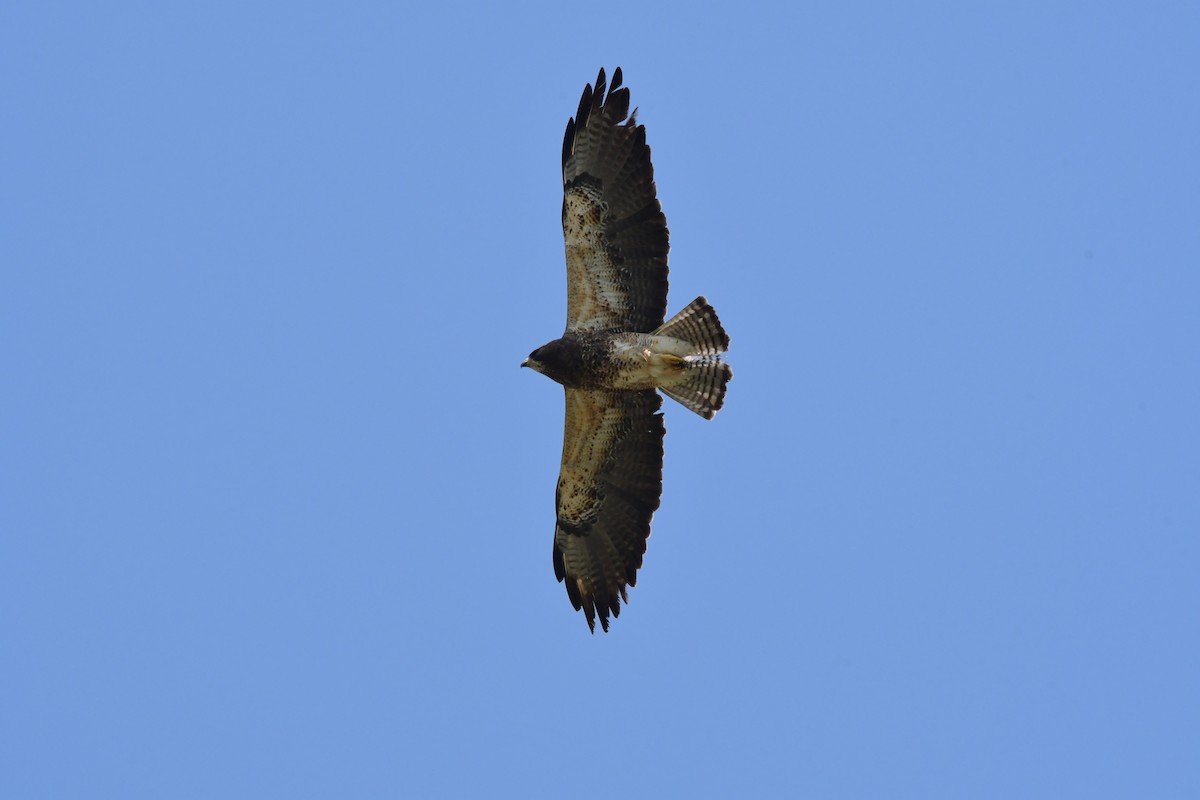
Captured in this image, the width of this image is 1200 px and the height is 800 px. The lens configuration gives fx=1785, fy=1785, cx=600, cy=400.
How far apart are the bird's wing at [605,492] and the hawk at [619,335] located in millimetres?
10

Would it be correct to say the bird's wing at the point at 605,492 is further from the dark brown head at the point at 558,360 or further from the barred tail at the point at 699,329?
the barred tail at the point at 699,329

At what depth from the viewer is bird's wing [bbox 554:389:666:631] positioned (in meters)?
17.6

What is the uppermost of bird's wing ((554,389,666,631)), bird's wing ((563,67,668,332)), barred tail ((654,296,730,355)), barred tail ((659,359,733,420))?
bird's wing ((563,67,668,332))

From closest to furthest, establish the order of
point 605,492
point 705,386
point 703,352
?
point 703,352 < point 705,386 < point 605,492

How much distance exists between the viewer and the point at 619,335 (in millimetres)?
16953

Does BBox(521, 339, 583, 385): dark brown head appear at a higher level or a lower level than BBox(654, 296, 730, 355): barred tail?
lower

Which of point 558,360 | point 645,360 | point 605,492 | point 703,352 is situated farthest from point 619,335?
point 605,492

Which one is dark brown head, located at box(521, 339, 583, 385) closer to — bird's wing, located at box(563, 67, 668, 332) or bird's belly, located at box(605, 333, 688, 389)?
bird's belly, located at box(605, 333, 688, 389)

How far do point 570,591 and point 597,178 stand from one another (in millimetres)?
4270

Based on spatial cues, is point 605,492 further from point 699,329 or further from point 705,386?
point 699,329

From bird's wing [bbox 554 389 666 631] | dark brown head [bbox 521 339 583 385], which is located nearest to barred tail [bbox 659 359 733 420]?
bird's wing [bbox 554 389 666 631]

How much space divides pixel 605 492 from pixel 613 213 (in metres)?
2.89

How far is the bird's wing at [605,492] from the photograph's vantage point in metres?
17.6

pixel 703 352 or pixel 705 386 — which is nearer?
pixel 703 352
